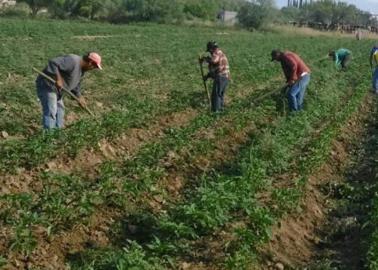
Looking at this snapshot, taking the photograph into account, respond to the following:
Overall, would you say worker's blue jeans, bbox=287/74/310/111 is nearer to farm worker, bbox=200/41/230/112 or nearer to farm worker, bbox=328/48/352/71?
farm worker, bbox=200/41/230/112

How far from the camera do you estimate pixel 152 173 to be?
26.5 ft

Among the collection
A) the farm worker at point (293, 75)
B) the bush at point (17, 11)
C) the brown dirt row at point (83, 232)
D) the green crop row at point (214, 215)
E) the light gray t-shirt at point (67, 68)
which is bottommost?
the bush at point (17, 11)

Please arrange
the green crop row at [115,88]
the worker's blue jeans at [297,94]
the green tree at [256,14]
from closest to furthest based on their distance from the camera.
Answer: the green crop row at [115,88] < the worker's blue jeans at [297,94] < the green tree at [256,14]

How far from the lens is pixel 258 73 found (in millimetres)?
19828

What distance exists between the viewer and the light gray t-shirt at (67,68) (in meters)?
9.23

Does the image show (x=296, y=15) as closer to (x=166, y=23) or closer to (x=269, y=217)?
(x=166, y=23)

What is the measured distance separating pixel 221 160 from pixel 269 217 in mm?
3150

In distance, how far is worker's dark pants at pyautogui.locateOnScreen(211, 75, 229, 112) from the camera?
13047mm

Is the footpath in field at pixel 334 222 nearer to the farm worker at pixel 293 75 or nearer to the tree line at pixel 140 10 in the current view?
the farm worker at pixel 293 75

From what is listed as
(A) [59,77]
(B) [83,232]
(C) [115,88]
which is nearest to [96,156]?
(A) [59,77]

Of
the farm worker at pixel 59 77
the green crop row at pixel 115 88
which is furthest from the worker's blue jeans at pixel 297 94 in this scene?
the farm worker at pixel 59 77

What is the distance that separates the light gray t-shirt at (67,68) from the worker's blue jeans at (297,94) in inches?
209

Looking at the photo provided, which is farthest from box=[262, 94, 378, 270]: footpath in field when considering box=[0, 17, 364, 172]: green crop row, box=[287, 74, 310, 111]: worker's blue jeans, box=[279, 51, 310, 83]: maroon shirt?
box=[0, 17, 364, 172]: green crop row

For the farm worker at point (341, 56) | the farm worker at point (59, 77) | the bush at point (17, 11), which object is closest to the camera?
the farm worker at point (59, 77)
